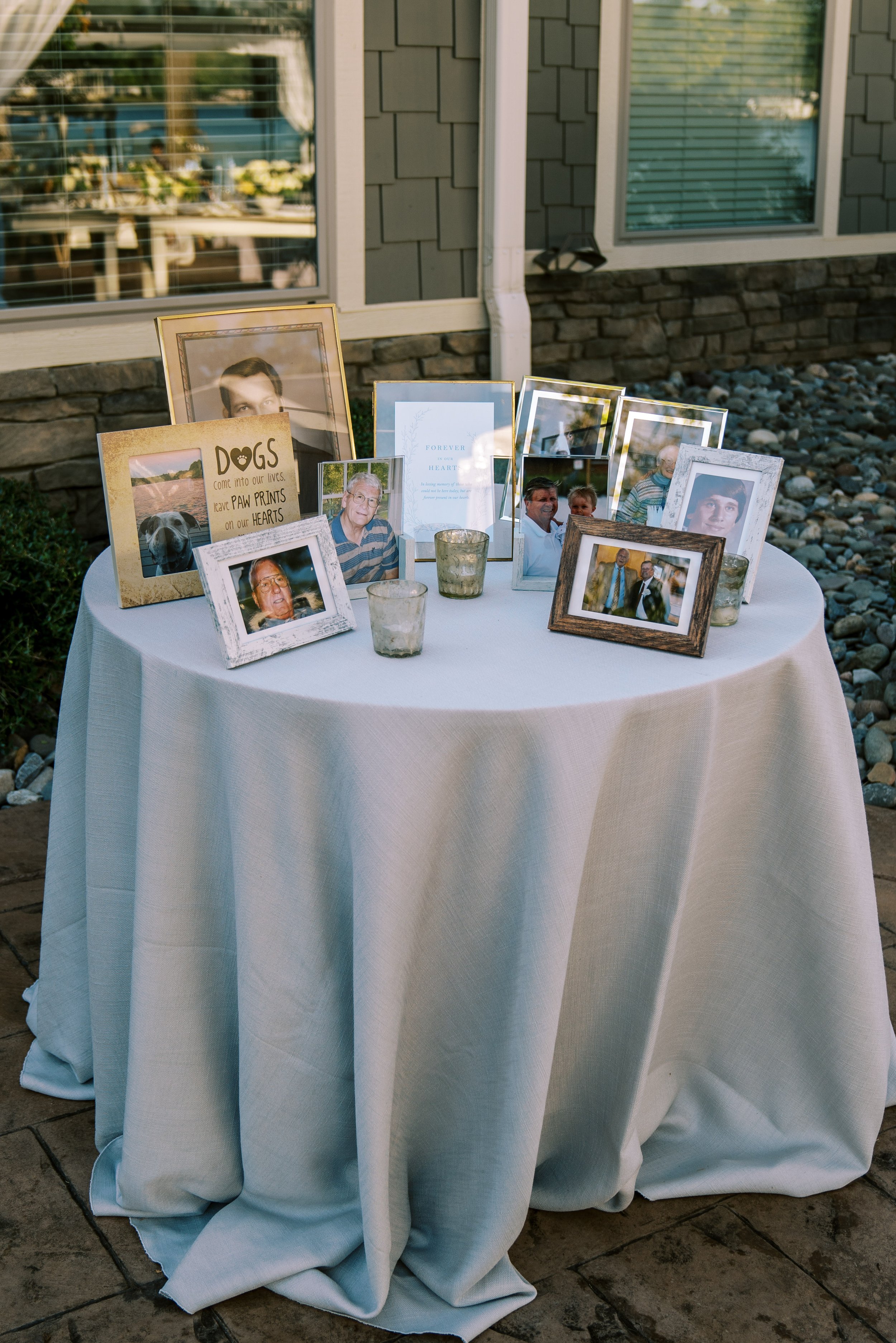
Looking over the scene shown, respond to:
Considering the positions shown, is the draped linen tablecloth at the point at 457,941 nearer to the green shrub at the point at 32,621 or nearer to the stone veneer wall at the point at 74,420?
the green shrub at the point at 32,621

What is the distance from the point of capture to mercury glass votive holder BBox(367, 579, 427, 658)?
5.48 feet

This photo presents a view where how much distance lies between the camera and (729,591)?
71.0 inches

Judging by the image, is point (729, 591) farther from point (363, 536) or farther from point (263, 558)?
point (263, 558)

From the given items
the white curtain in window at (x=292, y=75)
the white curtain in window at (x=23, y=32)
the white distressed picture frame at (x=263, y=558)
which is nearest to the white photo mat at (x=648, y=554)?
the white distressed picture frame at (x=263, y=558)

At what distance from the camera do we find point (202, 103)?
4.96 metres

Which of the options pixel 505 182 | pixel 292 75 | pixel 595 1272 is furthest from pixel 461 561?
pixel 505 182

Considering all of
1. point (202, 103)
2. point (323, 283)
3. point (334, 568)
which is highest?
point (202, 103)

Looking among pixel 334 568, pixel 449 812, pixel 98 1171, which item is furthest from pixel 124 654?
pixel 98 1171

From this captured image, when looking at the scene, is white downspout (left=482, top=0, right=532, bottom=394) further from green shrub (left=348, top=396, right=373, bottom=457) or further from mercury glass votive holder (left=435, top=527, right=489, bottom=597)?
mercury glass votive holder (left=435, top=527, right=489, bottom=597)

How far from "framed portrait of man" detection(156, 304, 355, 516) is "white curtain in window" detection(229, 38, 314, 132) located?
341cm

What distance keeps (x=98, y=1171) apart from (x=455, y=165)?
461 cm

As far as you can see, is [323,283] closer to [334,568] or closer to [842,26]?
[334,568]

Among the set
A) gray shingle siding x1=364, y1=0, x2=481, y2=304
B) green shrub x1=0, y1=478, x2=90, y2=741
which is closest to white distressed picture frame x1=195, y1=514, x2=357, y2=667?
green shrub x1=0, y1=478, x2=90, y2=741

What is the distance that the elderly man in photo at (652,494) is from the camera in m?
1.97
